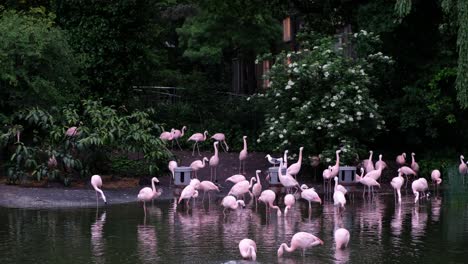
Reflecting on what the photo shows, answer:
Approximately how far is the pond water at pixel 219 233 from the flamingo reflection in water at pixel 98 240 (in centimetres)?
1

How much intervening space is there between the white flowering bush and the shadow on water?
361cm

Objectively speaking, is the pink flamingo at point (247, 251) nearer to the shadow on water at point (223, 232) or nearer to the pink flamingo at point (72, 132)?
the shadow on water at point (223, 232)

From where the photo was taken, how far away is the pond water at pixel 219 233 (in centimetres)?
1221

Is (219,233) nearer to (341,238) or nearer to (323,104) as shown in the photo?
(341,238)

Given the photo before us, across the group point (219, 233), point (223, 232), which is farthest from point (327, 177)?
point (219, 233)

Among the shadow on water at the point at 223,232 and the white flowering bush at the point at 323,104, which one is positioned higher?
the white flowering bush at the point at 323,104

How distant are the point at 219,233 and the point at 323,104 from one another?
30.4ft

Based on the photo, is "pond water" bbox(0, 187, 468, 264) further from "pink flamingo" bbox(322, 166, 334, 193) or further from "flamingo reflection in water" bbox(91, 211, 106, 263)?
"pink flamingo" bbox(322, 166, 334, 193)

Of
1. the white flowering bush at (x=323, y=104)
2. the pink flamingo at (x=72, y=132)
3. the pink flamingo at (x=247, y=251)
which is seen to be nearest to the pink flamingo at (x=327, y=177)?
the white flowering bush at (x=323, y=104)

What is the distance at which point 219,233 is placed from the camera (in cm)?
1450

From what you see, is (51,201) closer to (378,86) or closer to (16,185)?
(16,185)

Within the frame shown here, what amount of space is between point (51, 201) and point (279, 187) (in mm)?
5609

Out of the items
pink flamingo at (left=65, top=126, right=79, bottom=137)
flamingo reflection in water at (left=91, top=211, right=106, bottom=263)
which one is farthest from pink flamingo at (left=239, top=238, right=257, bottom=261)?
pink flamingo at (left=65, top=126, right=79, bottom=137)

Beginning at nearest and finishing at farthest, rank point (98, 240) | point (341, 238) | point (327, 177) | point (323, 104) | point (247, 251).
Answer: point (247, 251), point (341, 238), point (98, 240), point (327, 177), point (323, 104)
